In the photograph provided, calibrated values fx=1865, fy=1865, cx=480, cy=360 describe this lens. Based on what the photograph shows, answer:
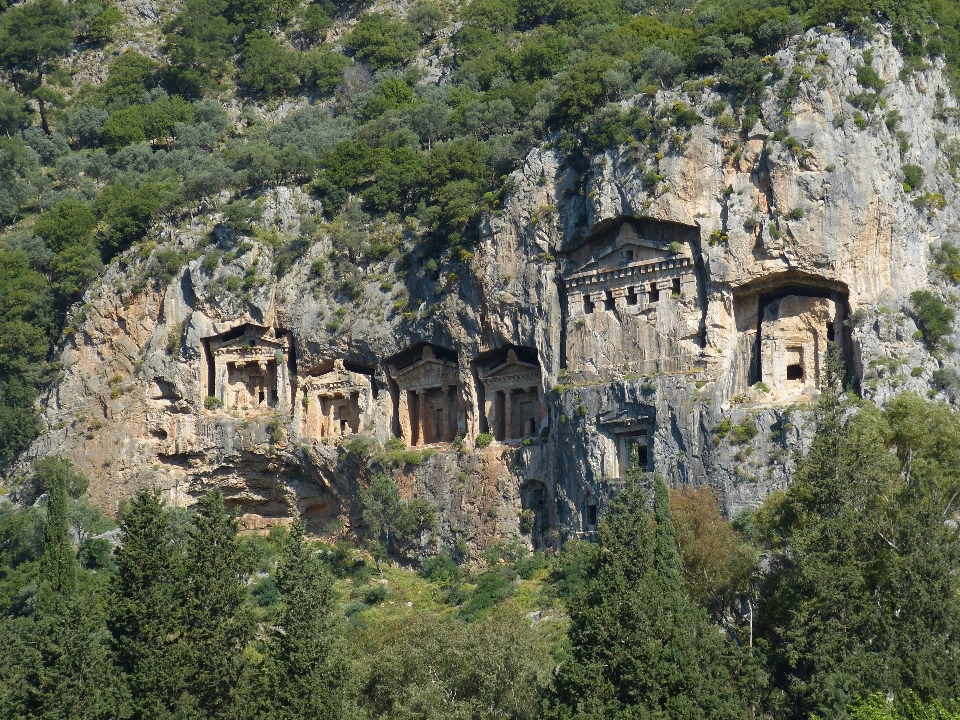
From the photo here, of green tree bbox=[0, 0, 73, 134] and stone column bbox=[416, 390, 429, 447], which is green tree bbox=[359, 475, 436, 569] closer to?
stone column bbox=[416, 390, 429, 447]

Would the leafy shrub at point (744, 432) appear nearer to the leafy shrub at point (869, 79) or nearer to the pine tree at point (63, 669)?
the leafy shrub at point (869, 79)

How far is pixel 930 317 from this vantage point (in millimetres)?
70250

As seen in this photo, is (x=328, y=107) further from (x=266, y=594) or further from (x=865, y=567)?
(x=865, y=567)

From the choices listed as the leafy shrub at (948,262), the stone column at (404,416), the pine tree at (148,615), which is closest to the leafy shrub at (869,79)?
the leafy shrub at (948,262)

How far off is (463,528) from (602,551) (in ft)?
75.5

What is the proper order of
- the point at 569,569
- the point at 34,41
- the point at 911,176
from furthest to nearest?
the point at 34,41, the point at 911,176, the point at 569,569

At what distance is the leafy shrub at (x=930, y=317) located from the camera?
70.2 meters

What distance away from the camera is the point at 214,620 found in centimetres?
5469

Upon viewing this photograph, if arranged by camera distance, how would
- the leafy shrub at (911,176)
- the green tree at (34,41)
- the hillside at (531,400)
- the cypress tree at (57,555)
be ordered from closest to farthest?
the hillside at (531,400) < the cypress tree at (57,555) < the leafy shrub at (911,176) < the green tree at (34,41)

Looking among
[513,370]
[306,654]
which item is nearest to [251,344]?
[513,370]

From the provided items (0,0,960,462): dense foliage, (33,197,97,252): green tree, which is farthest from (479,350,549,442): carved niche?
(33,197,97,252): green tree

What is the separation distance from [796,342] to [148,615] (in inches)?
1149

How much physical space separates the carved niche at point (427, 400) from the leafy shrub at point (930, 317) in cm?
2047

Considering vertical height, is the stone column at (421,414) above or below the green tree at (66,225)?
below
